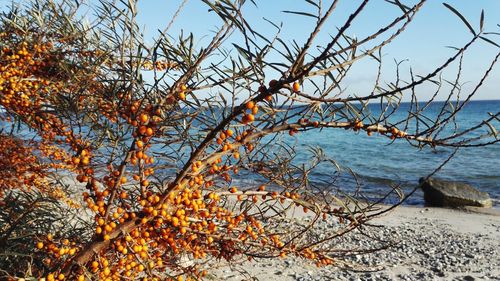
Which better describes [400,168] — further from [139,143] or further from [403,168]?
[139,143]

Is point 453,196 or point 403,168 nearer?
point 453,196

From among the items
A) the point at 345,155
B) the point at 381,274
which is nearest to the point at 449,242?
the point at 381,274

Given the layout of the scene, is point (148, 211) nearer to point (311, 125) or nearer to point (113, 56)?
point (311, 125)

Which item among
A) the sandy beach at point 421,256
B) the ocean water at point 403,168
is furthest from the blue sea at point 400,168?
the sandy beach at point 421,256

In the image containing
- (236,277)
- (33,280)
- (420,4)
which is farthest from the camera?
(236,277)

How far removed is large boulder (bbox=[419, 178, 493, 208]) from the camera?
40.4ft

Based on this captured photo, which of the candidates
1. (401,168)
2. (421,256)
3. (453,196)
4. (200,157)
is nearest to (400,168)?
(401,168)

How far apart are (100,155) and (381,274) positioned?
5484mm

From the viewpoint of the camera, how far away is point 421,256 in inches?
291

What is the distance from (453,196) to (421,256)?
598cm

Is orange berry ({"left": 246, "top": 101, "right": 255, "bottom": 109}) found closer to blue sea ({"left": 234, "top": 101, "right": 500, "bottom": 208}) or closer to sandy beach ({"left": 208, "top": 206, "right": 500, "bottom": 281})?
sandy beach ({"left": 208, "top": 206, "right": 500, "bottom": 281})

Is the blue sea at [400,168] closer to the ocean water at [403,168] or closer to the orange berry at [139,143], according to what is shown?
the ocean water at [403,168]

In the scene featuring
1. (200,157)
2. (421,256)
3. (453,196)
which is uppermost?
(200,157)

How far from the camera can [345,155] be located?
24.0m
